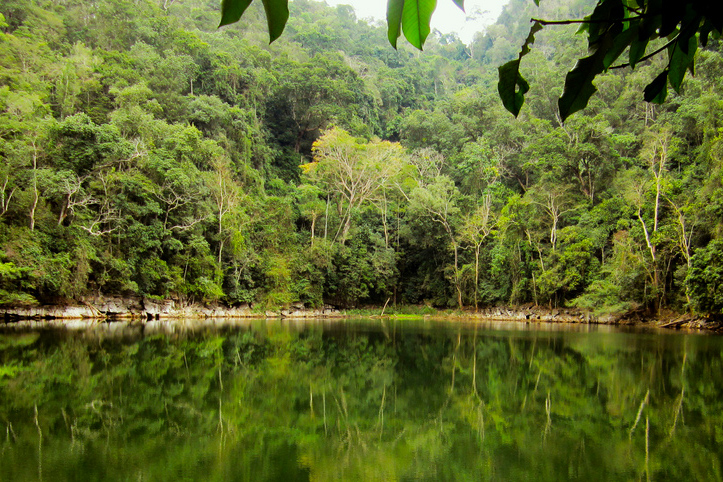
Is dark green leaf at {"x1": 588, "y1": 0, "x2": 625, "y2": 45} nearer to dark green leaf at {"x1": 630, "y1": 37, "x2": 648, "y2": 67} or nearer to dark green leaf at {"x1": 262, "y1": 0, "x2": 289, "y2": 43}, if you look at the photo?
dark green leaf at {"x1": 630, "y1": 37, "x2": 648, "y2": 67}

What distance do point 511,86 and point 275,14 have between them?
1.04ft

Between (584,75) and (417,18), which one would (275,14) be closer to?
(417,18)

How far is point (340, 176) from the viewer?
23203mm

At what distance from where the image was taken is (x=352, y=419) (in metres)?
3.20

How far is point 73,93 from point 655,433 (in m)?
21.2

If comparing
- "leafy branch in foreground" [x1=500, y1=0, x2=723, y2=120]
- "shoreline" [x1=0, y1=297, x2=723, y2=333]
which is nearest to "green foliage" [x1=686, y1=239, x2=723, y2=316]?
"shoreline" [x1=0, y1=297, x2=723, y2=333]

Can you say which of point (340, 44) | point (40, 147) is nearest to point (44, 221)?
point (40, 147)

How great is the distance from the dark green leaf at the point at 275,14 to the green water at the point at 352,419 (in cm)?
222

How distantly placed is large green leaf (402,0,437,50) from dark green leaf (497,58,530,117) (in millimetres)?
109

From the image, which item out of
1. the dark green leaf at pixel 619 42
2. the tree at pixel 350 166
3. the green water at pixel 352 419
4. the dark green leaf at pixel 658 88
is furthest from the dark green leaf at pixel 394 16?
the tree at pixel 350 166

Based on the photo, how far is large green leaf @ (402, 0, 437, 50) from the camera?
20.6 inches

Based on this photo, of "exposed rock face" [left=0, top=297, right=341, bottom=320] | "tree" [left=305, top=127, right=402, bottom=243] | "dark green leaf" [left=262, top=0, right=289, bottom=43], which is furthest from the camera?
"tree" [left=305, top=127, right=402, bottom=243]

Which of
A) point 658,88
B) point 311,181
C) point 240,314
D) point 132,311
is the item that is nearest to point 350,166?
point 311,181

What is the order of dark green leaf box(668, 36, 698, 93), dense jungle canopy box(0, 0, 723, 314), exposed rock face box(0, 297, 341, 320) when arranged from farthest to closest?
1. dense jungle canopy box(0, 0, 723, 314)
2. exposed rock face box(0, 297, 341, 320)
3. dark green leaf box(668, 36, 698, 93)
